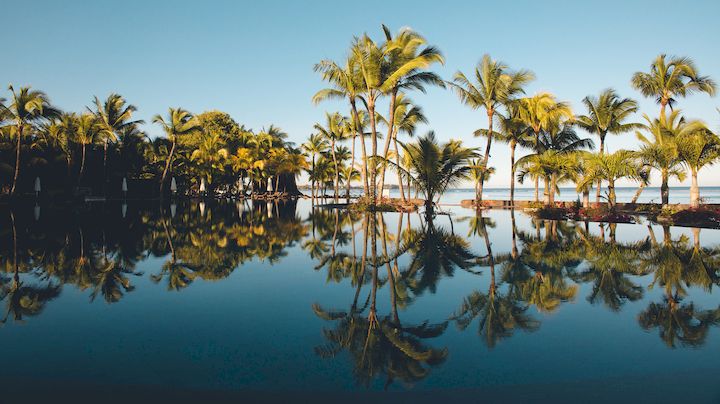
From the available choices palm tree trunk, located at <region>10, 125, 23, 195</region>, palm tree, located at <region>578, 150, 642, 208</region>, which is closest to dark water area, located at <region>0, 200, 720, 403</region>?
palm tree, located at <region>578, 150, 642, 208</region>

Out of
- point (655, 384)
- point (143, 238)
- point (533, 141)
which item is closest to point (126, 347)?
point (655, 384)

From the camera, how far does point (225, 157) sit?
149ft

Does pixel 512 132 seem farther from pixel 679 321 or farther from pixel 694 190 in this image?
pixel 679 321

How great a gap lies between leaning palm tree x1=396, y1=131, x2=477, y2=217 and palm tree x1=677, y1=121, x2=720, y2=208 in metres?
9.54

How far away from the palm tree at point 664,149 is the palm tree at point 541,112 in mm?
5574

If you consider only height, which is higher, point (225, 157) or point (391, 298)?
point (225, 157)

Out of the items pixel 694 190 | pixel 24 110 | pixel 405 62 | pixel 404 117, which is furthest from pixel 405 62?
pixel 24 110

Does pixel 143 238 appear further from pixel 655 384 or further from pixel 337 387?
pixel 655 384

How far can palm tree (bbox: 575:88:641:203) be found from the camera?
26.5 m

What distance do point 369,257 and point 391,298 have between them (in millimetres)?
3696

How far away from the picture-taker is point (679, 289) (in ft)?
20.7

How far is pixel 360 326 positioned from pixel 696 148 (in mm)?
21372

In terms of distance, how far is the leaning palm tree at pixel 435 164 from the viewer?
22.0 metres

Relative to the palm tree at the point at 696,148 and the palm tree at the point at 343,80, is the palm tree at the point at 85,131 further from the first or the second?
the palm tree at the point at 696,148
